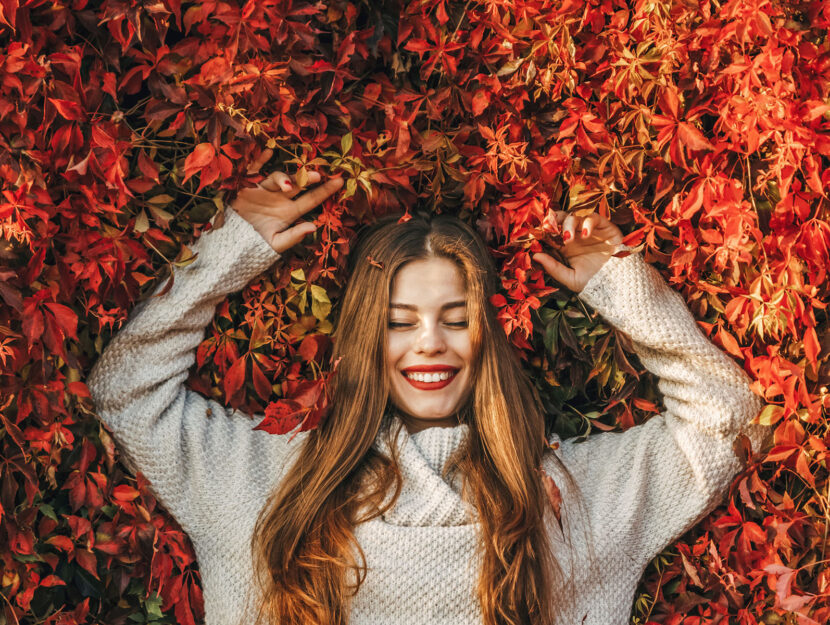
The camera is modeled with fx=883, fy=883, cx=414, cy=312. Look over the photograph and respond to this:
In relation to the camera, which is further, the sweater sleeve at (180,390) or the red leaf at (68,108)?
the sweater sleeve at (180,390)

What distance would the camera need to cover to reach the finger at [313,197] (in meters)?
2.07

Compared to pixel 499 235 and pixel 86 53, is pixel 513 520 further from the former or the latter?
pixel 86 53

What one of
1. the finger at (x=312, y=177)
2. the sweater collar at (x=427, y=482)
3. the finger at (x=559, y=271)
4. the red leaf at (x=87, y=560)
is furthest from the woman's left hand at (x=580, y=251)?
the red leaf at (x=87, y=560)

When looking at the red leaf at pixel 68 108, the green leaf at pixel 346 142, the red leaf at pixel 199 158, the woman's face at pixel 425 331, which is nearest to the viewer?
the red leaf at pixel 68 108

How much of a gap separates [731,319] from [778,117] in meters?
0.44

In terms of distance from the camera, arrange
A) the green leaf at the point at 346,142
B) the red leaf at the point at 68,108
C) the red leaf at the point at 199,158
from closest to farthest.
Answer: the red leaf at the point at 68,108 < the red leaf at the point at 199,158 < the green leaf at the point at 346,142

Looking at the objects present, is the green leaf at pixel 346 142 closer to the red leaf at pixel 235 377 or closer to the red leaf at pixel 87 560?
the red leaf at pixel 235 377

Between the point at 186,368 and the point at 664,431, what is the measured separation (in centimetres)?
117

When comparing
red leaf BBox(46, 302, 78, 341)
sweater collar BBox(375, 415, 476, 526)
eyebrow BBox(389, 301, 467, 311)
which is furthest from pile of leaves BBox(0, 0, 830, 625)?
sweater collar BBox(375, 415, 476, 526)

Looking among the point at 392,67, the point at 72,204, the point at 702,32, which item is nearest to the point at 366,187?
the point at 392,67

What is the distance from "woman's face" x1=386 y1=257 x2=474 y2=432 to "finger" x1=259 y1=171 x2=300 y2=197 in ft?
1.06

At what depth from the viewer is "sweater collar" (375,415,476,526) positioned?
6.72 feet

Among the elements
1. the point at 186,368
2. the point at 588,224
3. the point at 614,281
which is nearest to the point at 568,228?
the point at 588,224

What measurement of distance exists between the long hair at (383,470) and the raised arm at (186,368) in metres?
0.17
